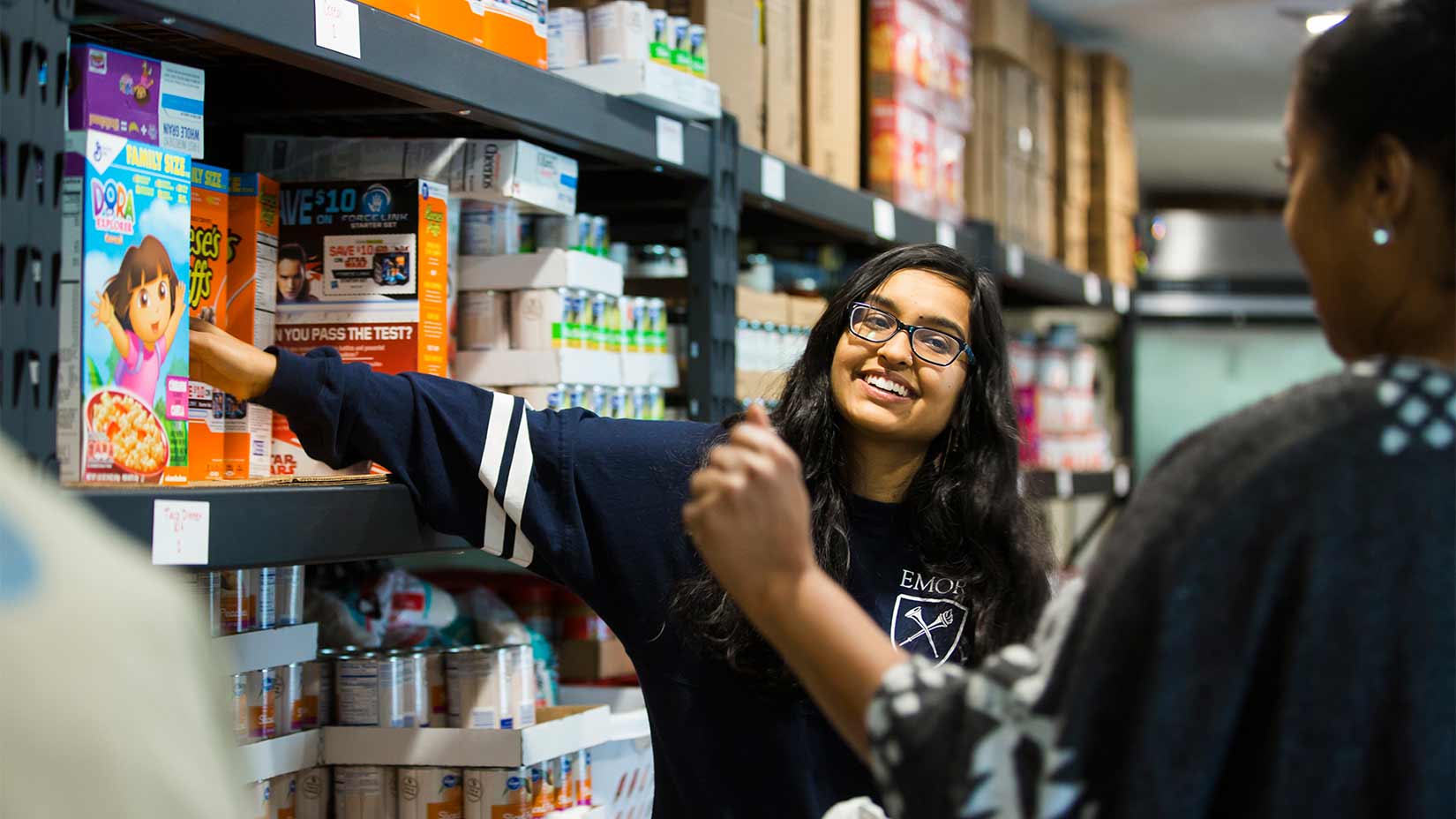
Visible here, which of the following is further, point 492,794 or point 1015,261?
point 1015,261

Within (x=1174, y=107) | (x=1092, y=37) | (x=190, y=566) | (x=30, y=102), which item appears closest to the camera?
(x=30, y=102)

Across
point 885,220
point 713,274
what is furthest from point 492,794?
point 885,220

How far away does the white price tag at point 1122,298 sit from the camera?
5.06 m

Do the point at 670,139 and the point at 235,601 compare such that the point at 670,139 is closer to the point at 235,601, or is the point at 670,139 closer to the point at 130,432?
the point at 235,601

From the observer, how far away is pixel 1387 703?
2.72 ft

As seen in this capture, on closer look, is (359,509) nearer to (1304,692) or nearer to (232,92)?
(232,92)

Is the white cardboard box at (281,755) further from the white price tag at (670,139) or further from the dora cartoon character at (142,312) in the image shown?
the white price tag at (670,139)

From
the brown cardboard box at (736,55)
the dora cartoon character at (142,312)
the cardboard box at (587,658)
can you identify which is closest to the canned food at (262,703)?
the dora cartoon character at (142,312)

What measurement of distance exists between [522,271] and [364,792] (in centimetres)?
74

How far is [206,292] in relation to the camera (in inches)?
A: 66.1

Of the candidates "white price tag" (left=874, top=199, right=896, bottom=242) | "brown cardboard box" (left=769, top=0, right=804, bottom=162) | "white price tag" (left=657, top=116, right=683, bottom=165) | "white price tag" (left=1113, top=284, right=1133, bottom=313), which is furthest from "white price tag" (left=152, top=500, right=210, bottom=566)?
"white price tag" (left=1113, top=284, right=1133, bottom=313)

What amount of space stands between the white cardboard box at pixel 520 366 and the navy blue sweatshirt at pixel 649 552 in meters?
0.17

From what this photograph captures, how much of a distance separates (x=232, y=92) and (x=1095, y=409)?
3.70 metres

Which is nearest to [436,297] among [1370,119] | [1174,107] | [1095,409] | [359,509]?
[359,509]
